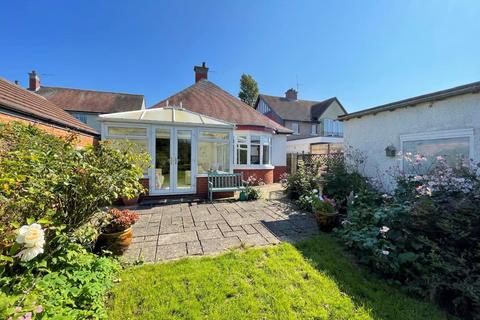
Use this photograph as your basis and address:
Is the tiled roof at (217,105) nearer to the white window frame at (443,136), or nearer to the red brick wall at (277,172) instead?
the red brick wall at (277,172)

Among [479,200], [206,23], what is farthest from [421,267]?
[206,23]

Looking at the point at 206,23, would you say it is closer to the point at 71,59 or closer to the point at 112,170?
the point at 71,59

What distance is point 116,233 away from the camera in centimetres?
347

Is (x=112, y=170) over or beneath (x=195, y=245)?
over

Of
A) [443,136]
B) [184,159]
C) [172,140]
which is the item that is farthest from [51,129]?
[443,136]

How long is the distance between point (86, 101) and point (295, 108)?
81.2 ft

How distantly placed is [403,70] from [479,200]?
21.4ft

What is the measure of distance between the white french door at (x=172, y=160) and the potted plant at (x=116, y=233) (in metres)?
3.77

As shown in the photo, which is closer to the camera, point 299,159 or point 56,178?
point 56,178

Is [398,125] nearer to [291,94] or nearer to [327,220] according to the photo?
[327,220]

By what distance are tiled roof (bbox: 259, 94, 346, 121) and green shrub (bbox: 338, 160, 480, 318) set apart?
21372mm

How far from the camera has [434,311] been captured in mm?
2395

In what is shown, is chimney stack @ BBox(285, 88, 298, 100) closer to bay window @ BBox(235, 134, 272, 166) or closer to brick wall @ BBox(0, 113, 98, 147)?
bay window @ BBox(235, 134, 272, 166)

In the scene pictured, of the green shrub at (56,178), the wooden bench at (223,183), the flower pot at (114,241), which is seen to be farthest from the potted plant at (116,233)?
the wooden bench at (223,183)
